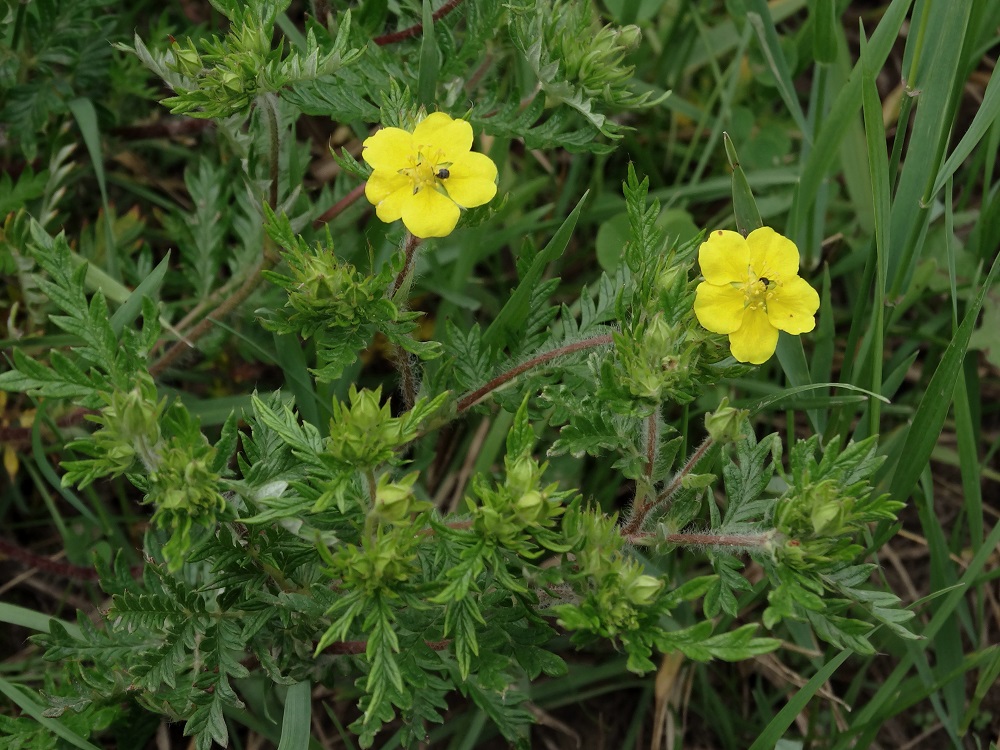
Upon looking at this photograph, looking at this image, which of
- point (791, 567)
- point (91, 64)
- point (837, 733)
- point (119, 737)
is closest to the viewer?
point (791, 567)

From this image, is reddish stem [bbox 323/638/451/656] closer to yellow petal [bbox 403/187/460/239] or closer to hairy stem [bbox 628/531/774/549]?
hairy stem [bbox 628/531/774/549]

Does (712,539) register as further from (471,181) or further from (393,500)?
(471,181)

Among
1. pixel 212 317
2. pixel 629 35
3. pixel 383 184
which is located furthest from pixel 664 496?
pixel 212 317

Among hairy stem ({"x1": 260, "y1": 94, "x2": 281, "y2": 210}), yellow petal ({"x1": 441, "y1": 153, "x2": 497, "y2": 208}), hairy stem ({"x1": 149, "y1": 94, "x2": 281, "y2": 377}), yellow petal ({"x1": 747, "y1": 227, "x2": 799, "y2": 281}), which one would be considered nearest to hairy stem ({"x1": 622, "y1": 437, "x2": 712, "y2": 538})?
yellow petal ({"x1": 747, "y1": 227, "x2": 799, "y2": 281})

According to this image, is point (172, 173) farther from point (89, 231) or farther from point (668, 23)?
point (668, 23)

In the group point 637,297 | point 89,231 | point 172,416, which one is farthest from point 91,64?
point 637,297
